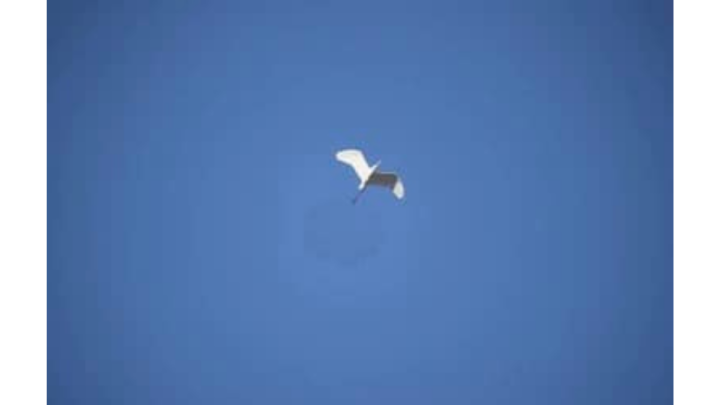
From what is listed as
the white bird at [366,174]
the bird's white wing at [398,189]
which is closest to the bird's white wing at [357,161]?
the white bird at [366,174]

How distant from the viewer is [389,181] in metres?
2.18

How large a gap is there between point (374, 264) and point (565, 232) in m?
0.74

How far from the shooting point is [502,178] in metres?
2.35

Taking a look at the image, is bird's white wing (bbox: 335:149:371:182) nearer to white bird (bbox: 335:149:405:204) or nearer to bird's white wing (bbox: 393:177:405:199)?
white bird (bbox: 335:149:405:204)

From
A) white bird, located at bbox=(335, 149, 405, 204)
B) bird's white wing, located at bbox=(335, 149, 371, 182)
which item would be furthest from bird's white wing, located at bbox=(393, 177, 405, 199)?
bird's white wing, located at bbox=(335, 149, 371, 182)

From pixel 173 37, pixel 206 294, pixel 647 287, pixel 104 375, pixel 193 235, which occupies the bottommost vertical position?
pixel 104 375

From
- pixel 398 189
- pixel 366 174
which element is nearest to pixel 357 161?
pixel 366 174

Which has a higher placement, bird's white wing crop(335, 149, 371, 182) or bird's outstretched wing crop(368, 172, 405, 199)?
bird's white wing crop(335, 149, 371, 182)

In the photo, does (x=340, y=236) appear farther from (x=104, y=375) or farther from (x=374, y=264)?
(x=104, y=375)

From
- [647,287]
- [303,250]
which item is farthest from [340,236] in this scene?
[647,287]

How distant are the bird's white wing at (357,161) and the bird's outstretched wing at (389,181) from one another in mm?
28

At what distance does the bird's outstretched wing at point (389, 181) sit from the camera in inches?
84.7

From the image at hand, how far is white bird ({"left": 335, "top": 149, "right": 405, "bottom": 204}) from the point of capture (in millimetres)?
2141

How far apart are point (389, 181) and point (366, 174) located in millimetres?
88
